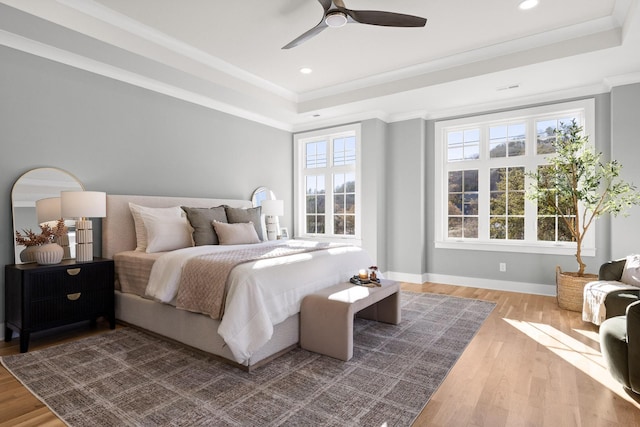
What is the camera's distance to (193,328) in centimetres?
277

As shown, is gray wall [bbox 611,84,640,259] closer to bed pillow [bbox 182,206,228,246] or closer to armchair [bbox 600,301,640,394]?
armchair [bbox 600,301,640,394]

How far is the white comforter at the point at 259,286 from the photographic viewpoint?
7.79 feet

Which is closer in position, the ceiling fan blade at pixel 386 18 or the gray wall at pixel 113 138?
the ceiling fan blade at pixel 386 18

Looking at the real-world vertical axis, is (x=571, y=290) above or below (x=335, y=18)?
below

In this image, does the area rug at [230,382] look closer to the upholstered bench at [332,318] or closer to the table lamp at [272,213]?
the upholstered bench at [332,318]

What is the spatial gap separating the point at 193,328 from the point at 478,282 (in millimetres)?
4035

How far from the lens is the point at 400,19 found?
8.98 feet

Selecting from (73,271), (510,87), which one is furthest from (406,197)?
(73,271)

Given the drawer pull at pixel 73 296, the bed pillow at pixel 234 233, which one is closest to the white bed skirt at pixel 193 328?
the drawer pull at pixel 73 296

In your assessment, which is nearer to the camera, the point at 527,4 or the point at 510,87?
the point at 527,4

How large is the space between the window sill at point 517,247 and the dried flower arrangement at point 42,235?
4.73 m

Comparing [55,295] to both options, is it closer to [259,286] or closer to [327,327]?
[259,286]

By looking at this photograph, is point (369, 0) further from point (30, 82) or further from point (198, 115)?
point (30, 82)

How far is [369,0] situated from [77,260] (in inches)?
137
